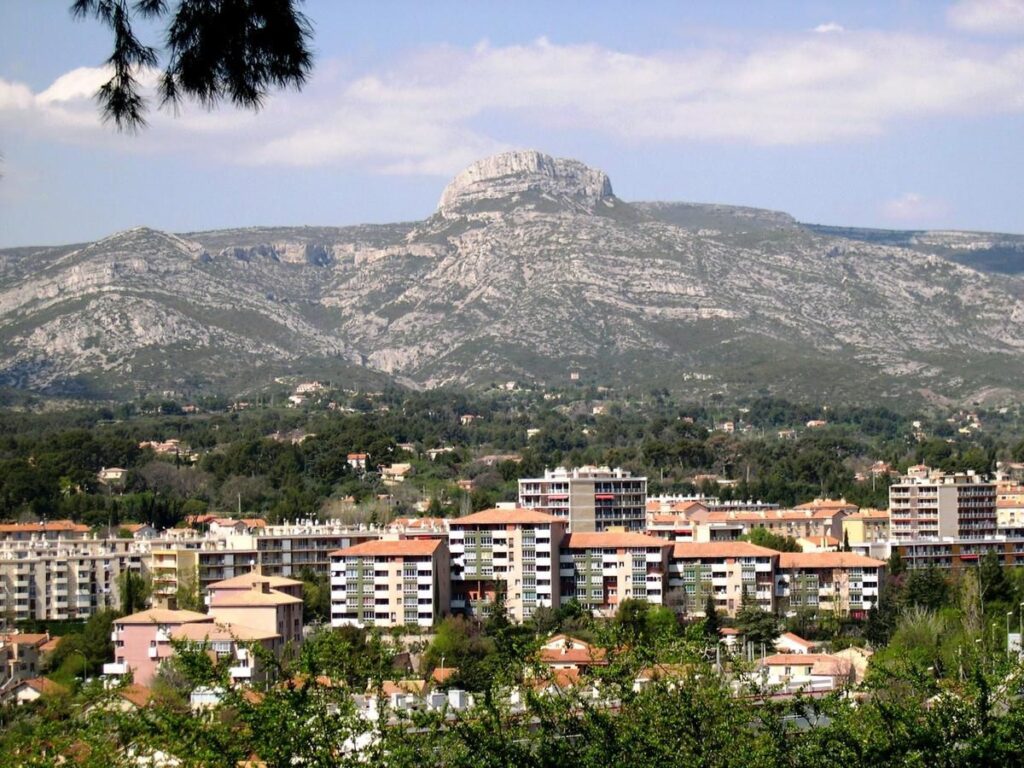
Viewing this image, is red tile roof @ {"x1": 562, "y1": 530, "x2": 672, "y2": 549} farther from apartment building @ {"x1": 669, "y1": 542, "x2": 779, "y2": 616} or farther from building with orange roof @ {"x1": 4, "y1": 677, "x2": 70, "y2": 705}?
building with orange roof @ {"x1": 4, "y1": 677, "x2": 70, "y2": 705}

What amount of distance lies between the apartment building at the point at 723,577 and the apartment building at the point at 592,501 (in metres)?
12.0

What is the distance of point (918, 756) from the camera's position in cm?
1972

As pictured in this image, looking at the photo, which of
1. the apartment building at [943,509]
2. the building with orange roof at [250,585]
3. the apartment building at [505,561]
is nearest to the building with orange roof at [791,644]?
the apartment building at [505,561]

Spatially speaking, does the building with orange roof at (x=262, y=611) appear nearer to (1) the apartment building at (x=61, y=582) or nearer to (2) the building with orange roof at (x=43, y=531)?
(1) the apartment building at (x=61, y=582)

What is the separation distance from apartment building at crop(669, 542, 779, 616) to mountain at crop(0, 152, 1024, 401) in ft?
311

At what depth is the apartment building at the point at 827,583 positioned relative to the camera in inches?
2403

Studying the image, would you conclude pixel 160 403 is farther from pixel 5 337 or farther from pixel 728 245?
pixel 728 245

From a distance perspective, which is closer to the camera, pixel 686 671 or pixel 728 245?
pixel 686 671

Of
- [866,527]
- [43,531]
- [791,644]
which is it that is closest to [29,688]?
[791,644]

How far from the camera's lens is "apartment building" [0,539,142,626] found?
64.6m

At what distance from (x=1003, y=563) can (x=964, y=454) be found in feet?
110

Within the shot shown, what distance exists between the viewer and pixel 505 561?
197ft

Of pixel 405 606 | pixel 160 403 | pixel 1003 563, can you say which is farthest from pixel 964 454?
pixel 160 403

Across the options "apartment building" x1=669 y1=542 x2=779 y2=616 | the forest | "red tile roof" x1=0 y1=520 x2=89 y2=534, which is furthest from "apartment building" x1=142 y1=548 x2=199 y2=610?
"apartment building" x1=669 y1=542 x2=779 y2=616
